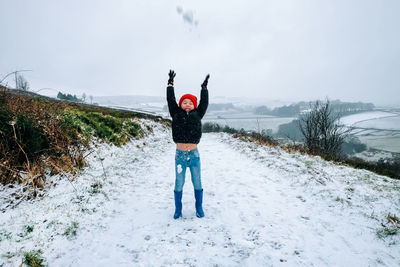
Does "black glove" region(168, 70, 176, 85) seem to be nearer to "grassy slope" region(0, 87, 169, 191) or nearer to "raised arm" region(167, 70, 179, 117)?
"raised arm" region(167, 70, 179, 117)

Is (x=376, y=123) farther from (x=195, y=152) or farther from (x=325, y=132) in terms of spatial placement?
(x=195, y=152)

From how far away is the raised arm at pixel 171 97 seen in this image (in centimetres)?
336

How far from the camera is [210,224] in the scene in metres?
3.29

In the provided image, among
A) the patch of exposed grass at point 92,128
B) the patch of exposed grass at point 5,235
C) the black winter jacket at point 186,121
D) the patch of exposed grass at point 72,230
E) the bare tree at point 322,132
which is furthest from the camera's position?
the bare tree at point 322,132

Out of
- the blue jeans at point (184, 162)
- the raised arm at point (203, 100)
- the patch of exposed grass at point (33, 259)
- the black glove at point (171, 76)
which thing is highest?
the black glove at point (171, 76)

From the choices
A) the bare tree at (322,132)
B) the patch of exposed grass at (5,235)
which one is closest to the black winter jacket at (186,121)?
the patch of exposed grass at (5,235)

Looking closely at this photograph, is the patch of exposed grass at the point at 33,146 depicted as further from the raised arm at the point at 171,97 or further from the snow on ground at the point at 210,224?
the raised arm at the point at 171,97

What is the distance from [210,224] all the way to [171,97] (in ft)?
8.09

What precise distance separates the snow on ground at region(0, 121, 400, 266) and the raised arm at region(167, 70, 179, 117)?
2.09m

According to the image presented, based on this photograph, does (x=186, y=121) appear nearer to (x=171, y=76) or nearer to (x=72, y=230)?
(x=171, y=76)

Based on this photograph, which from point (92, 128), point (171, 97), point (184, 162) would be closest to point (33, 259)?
point (184, 162)

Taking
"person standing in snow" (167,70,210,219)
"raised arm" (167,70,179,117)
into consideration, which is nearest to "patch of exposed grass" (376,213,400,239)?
"person standing in snow" (167,70,210,219)

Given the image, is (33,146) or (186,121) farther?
(33,146)

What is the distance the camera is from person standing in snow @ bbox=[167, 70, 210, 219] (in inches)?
130
